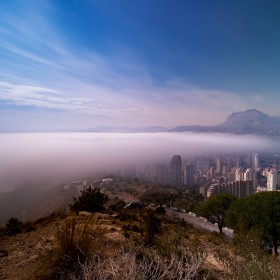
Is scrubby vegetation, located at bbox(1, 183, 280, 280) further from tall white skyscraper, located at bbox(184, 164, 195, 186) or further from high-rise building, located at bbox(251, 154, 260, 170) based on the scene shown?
high-rise building, located at bbox(251, 154, 260, 170)

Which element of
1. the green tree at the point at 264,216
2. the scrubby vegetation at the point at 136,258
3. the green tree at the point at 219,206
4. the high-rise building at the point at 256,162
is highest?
the scrubby vegetation at the point at 136,258

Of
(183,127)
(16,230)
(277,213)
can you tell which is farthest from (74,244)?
(183,127)

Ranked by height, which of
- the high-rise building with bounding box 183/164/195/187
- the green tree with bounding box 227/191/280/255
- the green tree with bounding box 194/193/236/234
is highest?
the green tree with bounding box 227/191/280/255

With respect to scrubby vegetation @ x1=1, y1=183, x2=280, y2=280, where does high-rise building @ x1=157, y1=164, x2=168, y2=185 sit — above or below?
below

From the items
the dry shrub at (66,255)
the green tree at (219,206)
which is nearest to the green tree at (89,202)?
the dry shrub at (66,255)

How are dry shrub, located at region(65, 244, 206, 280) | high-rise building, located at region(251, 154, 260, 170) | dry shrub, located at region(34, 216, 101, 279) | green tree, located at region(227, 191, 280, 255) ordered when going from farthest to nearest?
high-rise building, located at region(251, 154, 260, 170) < green tree, located at region(227, 191, 280, 255) < dry shrub, located at region(34, 216, 101, 279) < dry shrub, located at region(65, 244, 206, 280)

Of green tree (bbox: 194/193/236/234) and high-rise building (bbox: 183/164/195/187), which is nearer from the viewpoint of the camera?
green tree (bbox: 194/193/236/234)

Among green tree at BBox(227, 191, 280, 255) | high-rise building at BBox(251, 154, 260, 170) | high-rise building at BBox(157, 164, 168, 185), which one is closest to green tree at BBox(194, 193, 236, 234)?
green tree at BBox(227, 191, 280, 255)

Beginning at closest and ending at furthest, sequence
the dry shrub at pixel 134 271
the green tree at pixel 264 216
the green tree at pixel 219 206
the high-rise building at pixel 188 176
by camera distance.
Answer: the dry shrub at pixel 134 271
the green tree at pixel 264 216
the green tree at pixel 219 206
the high-rise building at pixel 188 176

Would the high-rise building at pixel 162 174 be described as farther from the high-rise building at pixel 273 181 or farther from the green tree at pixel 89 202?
the green tree at pixel 89 202
